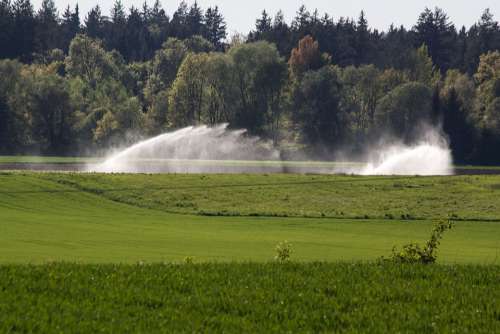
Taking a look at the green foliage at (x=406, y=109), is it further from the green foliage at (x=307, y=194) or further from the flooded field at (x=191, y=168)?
the green foliage at (x=307, y=194)

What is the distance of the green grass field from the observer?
96.2 feet

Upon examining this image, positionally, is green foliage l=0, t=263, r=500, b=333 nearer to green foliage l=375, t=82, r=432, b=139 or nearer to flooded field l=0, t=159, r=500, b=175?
flooded field l=0, t=159, r=500, b=175

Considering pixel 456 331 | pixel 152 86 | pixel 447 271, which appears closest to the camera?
pixel 456 331

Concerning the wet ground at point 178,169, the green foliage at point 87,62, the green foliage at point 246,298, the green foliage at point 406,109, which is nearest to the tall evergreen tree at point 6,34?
the green foliage at point 87,62

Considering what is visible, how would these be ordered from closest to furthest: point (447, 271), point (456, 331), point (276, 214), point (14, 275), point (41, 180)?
point (456, 331), point (14, 275), point (447, 271), point (276, 214), point (41, 180)

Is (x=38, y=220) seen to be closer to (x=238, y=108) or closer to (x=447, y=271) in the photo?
(x=447, y=271)

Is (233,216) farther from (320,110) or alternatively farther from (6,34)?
(6,34)

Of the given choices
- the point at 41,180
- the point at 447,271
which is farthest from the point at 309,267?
the point at 41,180

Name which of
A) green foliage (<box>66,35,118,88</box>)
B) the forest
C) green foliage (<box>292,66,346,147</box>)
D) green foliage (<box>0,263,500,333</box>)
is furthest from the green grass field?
green foliage (<box>66,35,118,88</box>)

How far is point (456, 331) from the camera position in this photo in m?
14.8

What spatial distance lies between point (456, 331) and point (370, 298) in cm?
250

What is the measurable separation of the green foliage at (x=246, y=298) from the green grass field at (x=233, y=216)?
6.33 metres

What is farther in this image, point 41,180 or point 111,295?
point 41,180

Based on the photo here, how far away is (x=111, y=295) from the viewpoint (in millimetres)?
16484
